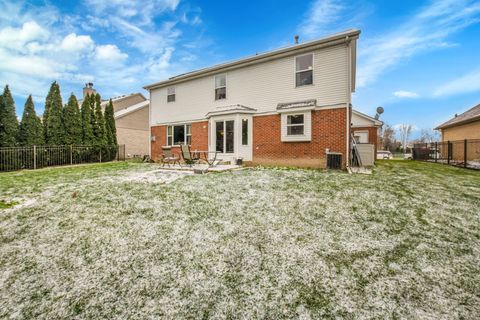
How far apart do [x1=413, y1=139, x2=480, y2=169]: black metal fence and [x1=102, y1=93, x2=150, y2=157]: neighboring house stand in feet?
87.7

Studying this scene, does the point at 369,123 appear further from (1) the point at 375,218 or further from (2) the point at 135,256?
(2) the point at 135,256

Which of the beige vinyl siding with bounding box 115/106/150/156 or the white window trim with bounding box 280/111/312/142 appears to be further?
the beige vinyl siding with bounding box 115/106/150/156

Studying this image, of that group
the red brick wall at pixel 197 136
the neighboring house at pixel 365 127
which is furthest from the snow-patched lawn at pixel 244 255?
the neighboring house at pixel 365 127

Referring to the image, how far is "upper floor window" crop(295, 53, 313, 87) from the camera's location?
1049 cm

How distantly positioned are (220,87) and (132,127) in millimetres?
14799

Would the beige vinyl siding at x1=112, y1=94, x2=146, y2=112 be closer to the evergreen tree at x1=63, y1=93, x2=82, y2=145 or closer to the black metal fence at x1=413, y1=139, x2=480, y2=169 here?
the evergreen tree at x1=63, y1=93, x2=82, y2=145

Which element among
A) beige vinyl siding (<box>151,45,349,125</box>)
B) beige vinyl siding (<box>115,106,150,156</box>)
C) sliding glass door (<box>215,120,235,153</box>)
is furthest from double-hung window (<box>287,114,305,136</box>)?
beige vinyl siding (<box>115,106,150,156</box>)

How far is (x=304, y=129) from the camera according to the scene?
1053 centimetres

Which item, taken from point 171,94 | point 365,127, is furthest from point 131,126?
point 365,127

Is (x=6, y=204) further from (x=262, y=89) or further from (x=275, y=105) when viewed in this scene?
(x=262, y=89)

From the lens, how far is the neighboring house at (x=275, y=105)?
987 cm

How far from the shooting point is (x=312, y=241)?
375 centimetres

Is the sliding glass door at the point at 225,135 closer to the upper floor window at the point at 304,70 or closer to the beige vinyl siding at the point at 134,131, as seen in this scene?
the upper floor window at the point at 304,70

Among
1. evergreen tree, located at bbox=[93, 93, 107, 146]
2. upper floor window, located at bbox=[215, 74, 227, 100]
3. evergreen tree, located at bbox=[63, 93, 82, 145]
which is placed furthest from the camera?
evergreen tree, located at bbox=[93, 93, 107, 146]
